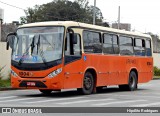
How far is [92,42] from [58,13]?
210 feet

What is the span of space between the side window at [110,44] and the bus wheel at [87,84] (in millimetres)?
1753

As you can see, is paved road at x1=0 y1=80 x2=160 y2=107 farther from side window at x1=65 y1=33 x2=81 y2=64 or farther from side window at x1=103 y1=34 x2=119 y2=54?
side window at x1=103 y1=34 x2=119 y2=54

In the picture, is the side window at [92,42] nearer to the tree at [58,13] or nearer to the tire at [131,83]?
the tire at [131,83]

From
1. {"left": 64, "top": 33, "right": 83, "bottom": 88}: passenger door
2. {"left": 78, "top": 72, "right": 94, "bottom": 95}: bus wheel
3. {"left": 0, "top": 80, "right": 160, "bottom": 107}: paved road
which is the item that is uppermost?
{"left": 64, "top": 33, "right": 83, "bottom": 88}: passenger door

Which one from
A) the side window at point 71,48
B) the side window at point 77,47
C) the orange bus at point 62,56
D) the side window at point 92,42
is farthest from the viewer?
the side window at point 92,42

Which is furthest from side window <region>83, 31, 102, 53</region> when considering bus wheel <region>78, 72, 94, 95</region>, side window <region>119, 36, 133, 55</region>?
side window <region>119, 36, 133, 55</region>

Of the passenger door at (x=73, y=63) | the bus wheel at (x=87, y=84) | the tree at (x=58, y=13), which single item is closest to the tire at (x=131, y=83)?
the bus wheel at (x=87, y=84)

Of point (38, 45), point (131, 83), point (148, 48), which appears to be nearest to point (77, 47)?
point (38, 45)

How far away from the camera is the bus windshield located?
60.3ft

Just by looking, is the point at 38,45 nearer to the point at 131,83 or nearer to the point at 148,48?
the point at 131,83

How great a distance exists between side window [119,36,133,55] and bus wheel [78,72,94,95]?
11.1ft

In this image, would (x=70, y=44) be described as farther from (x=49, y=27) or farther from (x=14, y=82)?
(x=14, y=82)

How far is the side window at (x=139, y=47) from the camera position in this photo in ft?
81.5

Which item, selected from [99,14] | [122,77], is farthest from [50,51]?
[99,14]
